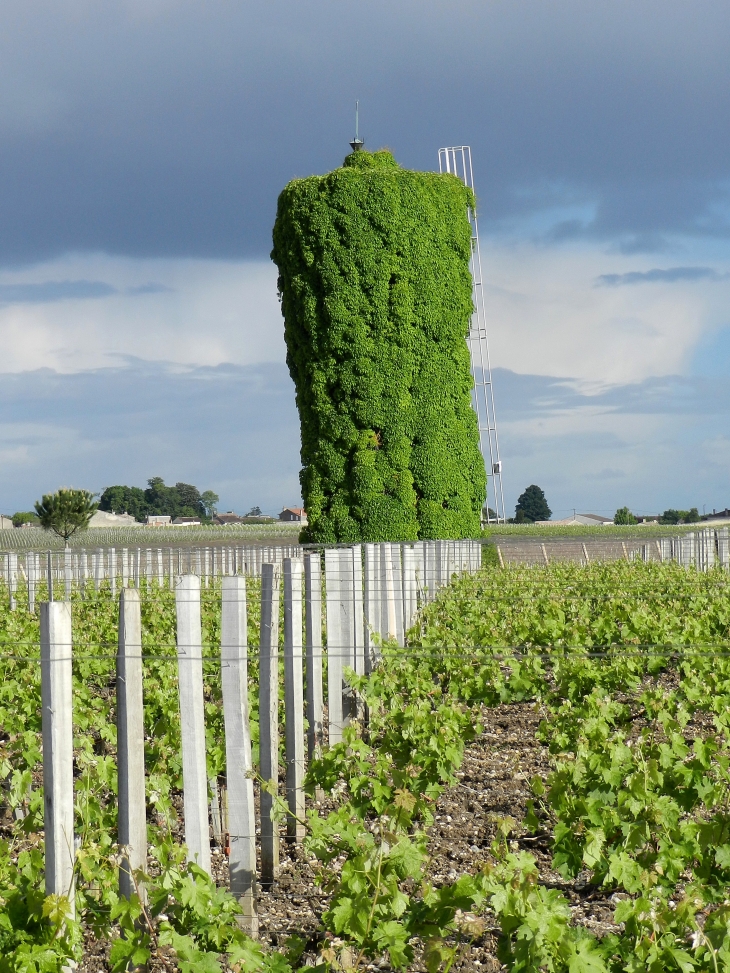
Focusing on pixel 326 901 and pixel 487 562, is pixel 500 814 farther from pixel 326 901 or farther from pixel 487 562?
pixel 487 562

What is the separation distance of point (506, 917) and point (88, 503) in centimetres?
4307

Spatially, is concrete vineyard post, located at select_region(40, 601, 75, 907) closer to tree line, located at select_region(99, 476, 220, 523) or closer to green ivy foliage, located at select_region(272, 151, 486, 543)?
green ivy foliage, located at select_region(272, 151, 486, 543)

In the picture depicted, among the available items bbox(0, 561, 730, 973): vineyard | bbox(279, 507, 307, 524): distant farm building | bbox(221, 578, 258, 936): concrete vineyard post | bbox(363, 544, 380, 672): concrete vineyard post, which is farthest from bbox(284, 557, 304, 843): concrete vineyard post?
bbox(279, 507, 307, 524): distant farm building

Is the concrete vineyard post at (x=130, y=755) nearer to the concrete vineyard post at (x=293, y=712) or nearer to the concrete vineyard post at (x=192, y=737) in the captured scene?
the concrete vineyard post at (x=192, y=737)

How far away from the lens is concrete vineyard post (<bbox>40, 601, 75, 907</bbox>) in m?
2.70

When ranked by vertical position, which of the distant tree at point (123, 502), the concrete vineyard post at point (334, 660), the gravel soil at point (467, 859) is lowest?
the gravel soil at point (467, 859)

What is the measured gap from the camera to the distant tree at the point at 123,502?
10319 cm

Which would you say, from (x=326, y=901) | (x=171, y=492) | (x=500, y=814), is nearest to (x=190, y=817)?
(x=326, y=901)

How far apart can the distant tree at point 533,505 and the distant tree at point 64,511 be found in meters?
48.0

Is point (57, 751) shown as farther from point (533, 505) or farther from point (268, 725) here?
point (533, 505)

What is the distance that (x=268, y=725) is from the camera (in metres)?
3.49

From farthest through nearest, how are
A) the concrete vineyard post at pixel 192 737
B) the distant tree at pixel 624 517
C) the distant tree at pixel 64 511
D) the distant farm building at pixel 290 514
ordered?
the distant farm building at pixel 290 514 → the distant tree at pixel 624 517 → the distant tree at pixel 64 511 → the concrete vineyard post at pixel 192 737

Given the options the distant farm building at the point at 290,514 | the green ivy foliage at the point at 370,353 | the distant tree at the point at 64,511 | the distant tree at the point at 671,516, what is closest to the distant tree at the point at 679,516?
the distant tree at the point at 671,516

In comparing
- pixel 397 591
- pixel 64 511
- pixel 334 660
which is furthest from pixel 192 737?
pixel 64 511
